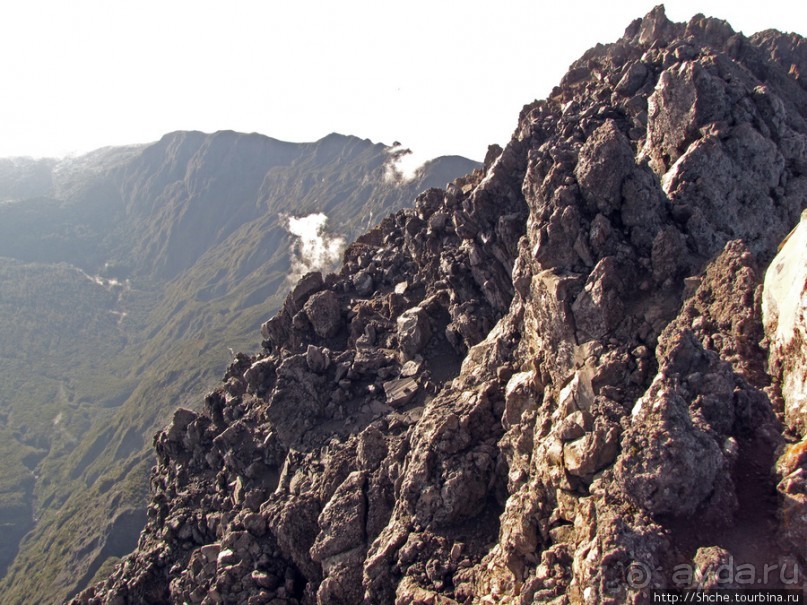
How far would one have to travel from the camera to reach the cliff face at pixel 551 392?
20.0m

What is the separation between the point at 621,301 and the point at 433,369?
75.1 feet

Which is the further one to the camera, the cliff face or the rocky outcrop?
the cliff face

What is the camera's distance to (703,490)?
1912 centimetres

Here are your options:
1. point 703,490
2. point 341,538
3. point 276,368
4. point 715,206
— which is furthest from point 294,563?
point 715,206

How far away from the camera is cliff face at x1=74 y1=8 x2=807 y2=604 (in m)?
20.0

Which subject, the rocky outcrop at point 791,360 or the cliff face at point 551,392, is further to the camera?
the cliff face at point 551,392

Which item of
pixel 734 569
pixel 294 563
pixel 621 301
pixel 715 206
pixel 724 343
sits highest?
pixel 715 206

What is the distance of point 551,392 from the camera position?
2989cm

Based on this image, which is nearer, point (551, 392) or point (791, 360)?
point (791, 360)

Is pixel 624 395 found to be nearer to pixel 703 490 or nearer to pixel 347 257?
pixel 703 490

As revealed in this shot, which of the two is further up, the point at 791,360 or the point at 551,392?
the point at 791,360

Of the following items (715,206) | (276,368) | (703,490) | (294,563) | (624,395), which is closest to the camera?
(703,490)

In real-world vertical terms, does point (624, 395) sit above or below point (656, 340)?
below

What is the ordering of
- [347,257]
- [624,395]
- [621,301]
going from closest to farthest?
[624,395] → [621,301] → [347,257]
